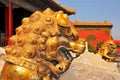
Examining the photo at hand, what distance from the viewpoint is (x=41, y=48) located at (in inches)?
83.3

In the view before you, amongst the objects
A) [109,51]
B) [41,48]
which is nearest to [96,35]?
[109,51]

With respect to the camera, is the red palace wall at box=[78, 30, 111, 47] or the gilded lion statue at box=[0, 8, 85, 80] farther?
the red palace wall at box=[78, 30, 111, 47]

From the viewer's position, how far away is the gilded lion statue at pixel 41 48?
6.92 ft

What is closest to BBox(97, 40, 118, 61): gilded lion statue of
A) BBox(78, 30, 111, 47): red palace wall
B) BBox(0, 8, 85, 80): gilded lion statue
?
BBox(0, 8, 85, 80): gilded lion statue

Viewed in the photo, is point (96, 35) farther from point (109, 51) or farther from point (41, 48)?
point (41, 48)

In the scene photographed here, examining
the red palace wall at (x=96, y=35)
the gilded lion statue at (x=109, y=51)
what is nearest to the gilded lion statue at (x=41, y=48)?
the gilded lion statue at (x=109, y=51)

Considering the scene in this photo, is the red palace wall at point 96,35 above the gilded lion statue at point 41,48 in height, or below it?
below

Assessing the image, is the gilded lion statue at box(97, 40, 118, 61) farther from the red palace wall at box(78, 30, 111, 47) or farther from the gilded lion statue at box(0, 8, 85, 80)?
the red palace wall at box(78, 30, 111, 47)

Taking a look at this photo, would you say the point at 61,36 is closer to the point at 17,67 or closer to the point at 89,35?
the point at 17,67

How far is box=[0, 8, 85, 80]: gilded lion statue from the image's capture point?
6.92ft

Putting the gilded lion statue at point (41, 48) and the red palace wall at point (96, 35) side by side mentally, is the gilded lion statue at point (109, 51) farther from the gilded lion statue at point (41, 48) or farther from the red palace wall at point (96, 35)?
the red palace wall at point (96, 35)

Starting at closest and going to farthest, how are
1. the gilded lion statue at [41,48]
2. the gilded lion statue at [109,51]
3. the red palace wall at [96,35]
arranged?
the gilded lion statue at [41,48] → the gilded lion statue at [109,51] → the red palace wall at [96,35]

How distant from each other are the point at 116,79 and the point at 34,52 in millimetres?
5917

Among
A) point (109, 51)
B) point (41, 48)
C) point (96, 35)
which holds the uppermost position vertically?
point (41, 48)
